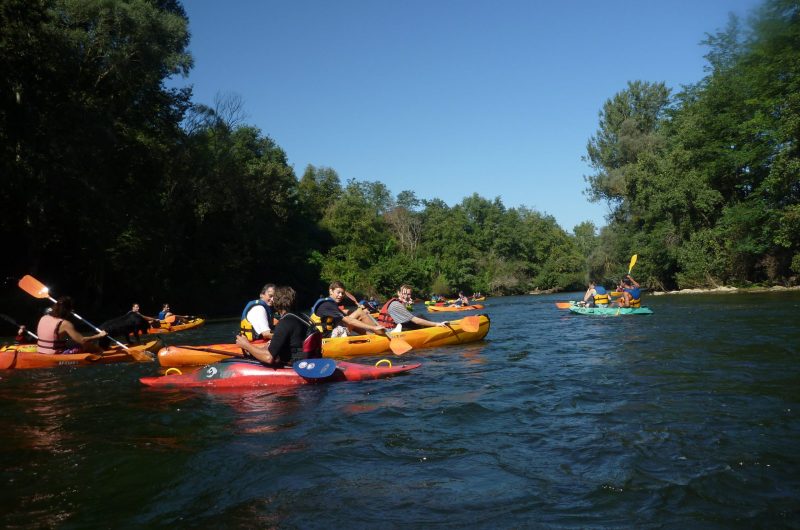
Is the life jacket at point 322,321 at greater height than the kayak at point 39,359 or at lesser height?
greater

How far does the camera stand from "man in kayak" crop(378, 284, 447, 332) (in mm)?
10914

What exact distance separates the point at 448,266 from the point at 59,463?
49643 millimetres

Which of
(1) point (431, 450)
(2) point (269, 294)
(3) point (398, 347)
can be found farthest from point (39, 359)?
(1) point (431, 450)

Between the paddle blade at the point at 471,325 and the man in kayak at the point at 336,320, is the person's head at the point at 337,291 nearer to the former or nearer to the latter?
the man in kayak at the point at 336,320

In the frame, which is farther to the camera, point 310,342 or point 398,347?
point 398,347

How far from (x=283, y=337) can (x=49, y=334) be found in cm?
489

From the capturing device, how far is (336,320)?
32.1ft

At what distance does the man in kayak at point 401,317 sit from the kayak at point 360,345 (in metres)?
0.31

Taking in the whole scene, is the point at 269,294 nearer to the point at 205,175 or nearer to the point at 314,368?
the point at 314,368

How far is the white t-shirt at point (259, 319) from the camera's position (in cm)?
705

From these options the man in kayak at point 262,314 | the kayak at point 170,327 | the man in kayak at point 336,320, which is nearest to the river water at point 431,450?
the man in kayak at point 262,314

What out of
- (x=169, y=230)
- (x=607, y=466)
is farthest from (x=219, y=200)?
(x=607, y=466)

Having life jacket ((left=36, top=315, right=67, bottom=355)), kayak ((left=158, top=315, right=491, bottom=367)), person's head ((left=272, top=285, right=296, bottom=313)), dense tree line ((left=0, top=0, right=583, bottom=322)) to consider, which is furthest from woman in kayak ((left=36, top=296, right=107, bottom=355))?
dense tree line ((left=0, top=0, right=583, bottom=322))

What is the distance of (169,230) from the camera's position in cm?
2542
